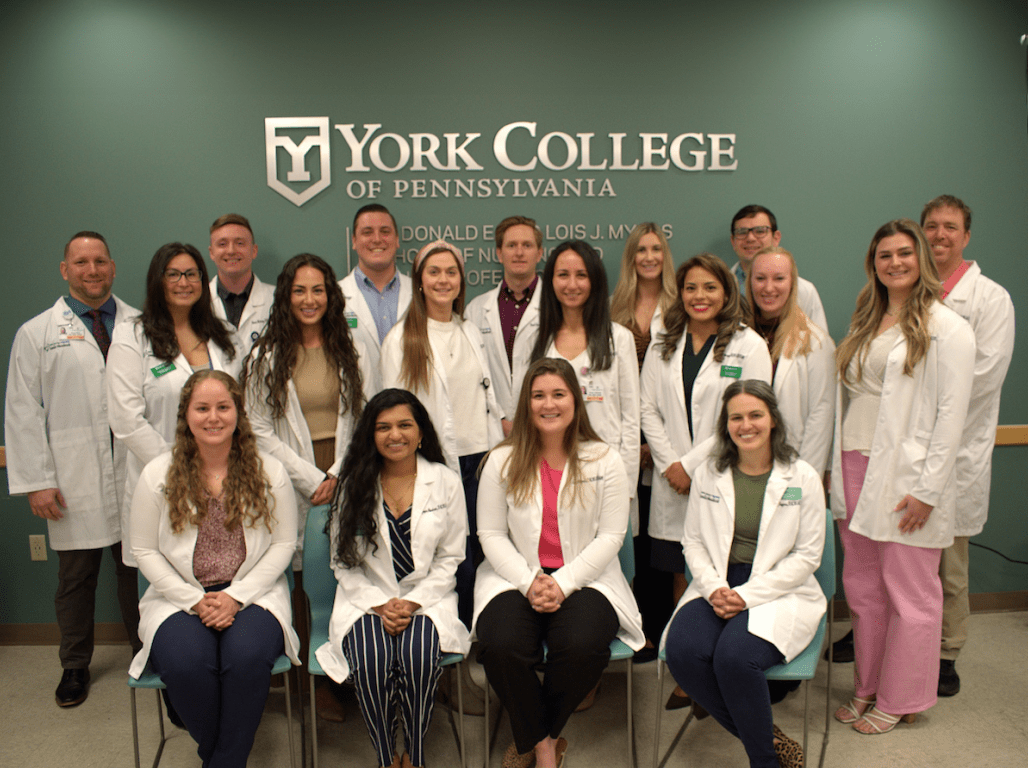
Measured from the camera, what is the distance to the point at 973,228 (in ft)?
11.8

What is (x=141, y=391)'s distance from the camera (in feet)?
8.77

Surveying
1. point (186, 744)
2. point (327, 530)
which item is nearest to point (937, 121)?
point (327, 530)

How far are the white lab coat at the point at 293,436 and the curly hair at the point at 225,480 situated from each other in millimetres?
224

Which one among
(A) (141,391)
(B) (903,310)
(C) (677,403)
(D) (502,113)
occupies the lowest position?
(C) (677,403)

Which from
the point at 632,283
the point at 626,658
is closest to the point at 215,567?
the point at 626,658

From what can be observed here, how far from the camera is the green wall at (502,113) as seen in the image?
3344 millimetres

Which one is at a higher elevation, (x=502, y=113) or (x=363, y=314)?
(x=502, y=113)

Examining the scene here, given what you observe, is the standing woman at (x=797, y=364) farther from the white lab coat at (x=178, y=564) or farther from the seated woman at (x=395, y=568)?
the white lab coat at (x=178, y=564)

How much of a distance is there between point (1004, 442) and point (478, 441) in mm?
2744

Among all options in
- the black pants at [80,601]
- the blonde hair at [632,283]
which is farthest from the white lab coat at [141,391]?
the blonde hair at [632,283]

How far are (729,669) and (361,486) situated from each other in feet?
4.16

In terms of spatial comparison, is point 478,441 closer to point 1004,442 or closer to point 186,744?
point 186,744

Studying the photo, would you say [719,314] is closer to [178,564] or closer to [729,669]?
[729,669]

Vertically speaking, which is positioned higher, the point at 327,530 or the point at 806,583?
the point at 327,530
